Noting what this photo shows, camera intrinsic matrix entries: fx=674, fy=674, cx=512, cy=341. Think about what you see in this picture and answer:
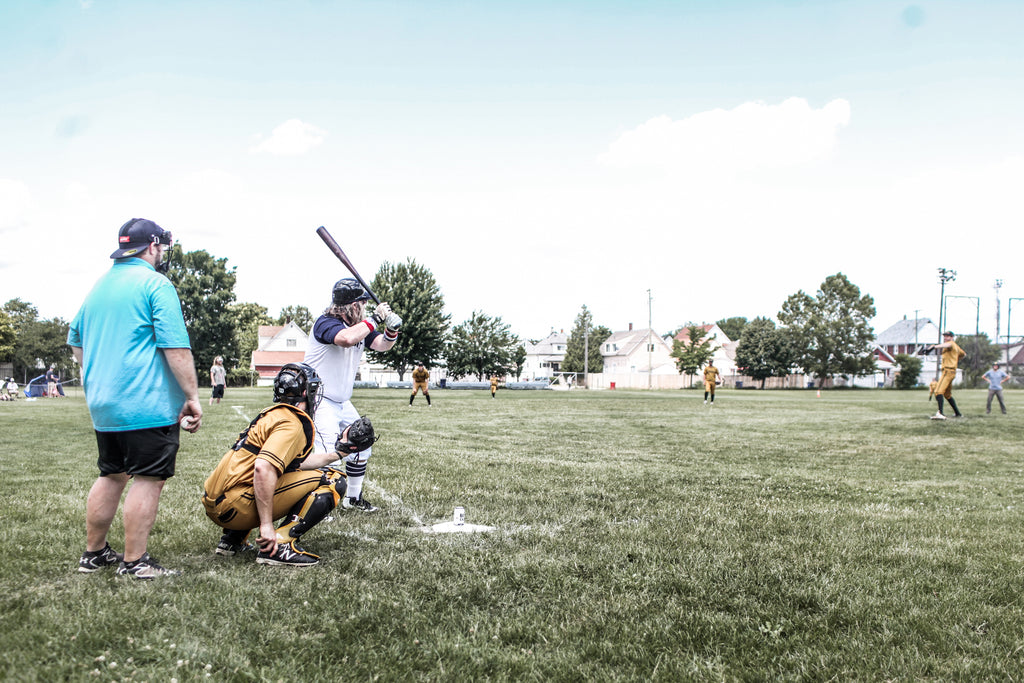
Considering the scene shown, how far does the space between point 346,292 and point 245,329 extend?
100296 millimetres

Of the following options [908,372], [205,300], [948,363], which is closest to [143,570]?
[948,363]

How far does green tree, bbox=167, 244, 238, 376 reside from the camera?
68500mm

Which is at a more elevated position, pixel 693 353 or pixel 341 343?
pixel 693 353

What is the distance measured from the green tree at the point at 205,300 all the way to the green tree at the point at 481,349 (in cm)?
2400

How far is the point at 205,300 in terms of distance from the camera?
69.9 metres

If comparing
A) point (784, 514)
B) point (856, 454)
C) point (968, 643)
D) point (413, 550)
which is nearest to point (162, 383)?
point (413, 550)

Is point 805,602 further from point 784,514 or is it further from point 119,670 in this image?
point 119,670

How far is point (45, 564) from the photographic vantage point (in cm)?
457

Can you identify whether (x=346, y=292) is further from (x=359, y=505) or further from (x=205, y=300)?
(x=205, y=300)

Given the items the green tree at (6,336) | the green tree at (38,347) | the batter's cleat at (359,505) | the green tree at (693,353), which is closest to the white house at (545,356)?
the green tree at (693,353)

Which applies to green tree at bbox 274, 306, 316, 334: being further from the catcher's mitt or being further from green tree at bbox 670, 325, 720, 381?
the catcher's mitt

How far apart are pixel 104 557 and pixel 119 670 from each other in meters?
1.81

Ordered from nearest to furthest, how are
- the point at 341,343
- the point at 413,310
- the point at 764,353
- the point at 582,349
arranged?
the point at 341,343, the point at 413,310, the point at 764,353, the point at 582,349

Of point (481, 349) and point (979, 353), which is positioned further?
point (979, 353)
